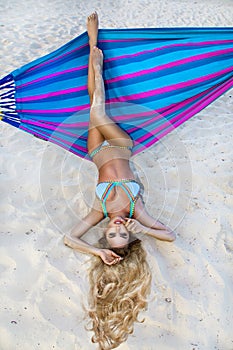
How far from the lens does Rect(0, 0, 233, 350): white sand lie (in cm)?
157

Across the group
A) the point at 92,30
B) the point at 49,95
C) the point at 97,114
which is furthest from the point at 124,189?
the point at 92,30

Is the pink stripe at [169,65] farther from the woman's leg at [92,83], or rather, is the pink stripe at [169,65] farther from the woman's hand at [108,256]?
the woman's hand at [108,256]

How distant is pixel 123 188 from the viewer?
6.63 ft

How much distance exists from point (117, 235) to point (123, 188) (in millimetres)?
338

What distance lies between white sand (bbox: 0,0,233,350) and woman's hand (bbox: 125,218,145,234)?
0.44ft

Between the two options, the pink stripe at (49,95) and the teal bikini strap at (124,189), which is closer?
the teal bikini strap at (124,189)

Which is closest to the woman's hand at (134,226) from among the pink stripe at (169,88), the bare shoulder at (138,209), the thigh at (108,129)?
the bare shoulder at (138,209)

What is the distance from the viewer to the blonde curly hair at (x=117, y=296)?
153cm

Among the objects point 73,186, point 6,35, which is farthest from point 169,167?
point 6,35

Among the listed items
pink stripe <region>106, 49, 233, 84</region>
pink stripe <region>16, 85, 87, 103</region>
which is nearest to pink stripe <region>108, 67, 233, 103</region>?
pink stripe <region>106, 49, 233, 84</region>

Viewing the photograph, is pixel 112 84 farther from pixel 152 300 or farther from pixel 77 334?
pixel 77 334

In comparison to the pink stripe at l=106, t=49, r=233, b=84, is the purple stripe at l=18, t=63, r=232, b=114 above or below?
below

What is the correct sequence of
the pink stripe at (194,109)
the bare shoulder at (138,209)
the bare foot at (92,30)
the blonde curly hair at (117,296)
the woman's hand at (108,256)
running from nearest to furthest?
the blonde curly hair at (117,296) < the woman's hand at (108,256) < the bare shoulder at (138,209) < the bare foot at (92,30) < the pink stripe at (194,109)

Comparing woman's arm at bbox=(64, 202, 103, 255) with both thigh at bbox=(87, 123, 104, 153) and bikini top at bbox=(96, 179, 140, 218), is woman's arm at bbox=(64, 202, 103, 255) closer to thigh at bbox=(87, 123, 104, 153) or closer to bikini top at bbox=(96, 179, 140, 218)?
bikini top at bbox=(96, 179, 140, 218)
